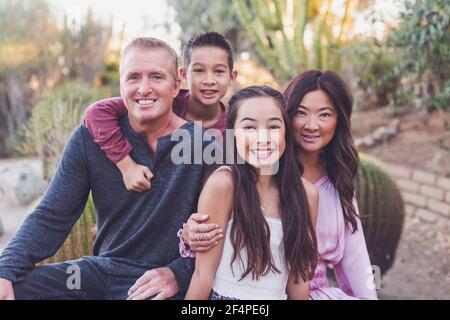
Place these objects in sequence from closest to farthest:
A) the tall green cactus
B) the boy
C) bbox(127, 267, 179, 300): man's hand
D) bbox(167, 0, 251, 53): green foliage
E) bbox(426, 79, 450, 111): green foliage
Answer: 1. bbox(127, 267, 179, 300): man's hand
2. the boy
3. bbox(426, 79, 450, 111): green foliage
4. the tall green cactus
5. bbox(167, 0, 251, 53): green foliage

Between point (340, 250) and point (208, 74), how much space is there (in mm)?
1074

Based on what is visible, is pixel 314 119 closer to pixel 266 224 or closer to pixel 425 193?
pixel 266 224

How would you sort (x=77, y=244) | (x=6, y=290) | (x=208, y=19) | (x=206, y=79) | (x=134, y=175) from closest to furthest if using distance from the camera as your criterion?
1. (x=6, y=290)
2. (x=134, y=175)
3. (x=206, y=79)
4. (x=77, y=244)
5. (x=208, y=19)

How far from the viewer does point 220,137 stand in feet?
8.39

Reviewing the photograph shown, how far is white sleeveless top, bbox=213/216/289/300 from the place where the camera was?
204cm

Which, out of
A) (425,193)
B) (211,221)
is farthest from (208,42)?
(425,193)

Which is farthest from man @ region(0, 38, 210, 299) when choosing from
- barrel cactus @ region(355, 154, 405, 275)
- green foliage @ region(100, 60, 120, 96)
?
green foliage @ region(100, 60, 120, 96)

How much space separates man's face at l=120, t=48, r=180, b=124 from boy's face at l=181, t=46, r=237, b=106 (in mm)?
552

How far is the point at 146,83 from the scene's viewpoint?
86.7 inches

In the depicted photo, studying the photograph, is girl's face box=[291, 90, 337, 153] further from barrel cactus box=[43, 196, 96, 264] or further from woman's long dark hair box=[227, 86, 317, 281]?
barrel cactus box=[43, 196, 96, 264]

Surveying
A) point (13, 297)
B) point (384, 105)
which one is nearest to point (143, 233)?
point (13, 297)

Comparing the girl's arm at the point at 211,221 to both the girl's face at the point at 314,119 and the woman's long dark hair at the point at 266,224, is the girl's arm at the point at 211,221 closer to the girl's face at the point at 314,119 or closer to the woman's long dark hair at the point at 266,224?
the woman's long dark hair at the point at 266,224

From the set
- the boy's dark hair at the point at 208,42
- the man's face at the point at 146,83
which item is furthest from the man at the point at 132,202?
the boy's dark hair at the point at 208,42
